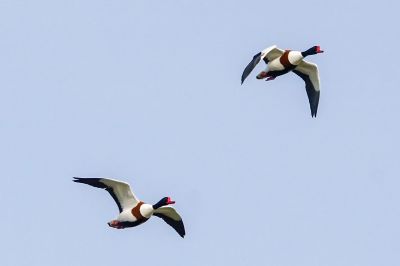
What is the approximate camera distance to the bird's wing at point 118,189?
164ft

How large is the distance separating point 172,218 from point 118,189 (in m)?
3.38

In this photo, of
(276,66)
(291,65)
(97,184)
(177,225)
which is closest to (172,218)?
(177,225)

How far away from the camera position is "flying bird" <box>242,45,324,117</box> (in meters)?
52.7

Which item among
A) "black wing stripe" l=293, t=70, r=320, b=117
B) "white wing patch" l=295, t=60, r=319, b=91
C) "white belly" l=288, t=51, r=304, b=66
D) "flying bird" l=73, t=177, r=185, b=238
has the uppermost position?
"white belly" l=288, t=51, r=304, b=66

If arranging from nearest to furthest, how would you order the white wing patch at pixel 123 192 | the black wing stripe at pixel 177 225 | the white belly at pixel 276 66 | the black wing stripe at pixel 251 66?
1. the black wing stripe at pixel 251 66
2. the white wing patch at pixel 123 192
3. the black wing stripe at pixel 177 225
4. the white belly at pixel 276 66

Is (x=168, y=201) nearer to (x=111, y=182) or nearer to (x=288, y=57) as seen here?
(x=111, y=182)

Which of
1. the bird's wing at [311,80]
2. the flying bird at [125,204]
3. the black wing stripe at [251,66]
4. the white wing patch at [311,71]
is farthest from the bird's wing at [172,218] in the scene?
the white wing patch at [311,71]

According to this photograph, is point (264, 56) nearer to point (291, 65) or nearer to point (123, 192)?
point (291, 65)

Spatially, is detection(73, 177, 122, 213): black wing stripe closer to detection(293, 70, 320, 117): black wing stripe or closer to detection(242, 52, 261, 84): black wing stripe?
detection(242, 52, 261, 84): black wing stripe

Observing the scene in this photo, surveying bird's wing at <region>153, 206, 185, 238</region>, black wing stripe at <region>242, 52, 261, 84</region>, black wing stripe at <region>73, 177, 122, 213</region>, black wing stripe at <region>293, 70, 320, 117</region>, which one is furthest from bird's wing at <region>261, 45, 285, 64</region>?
black wing stripe at <region>73, 177, 122, 213</region>

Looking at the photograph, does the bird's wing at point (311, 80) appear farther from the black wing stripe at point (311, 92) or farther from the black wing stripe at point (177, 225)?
the black wing stripe at point (177, 225)

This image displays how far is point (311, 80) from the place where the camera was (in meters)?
55.4

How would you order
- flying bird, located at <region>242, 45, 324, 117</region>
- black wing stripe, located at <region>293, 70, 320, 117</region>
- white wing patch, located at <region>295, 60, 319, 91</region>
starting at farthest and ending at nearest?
black wing stripe, located at <region>293, 70, 320, 117</region>
white wing patch, located at <region>295, 60, 319, 91</region>
flying bird, located at <region>242, 45, 324, 117</region>

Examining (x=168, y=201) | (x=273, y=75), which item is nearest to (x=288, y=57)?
(x=273, y=75)
